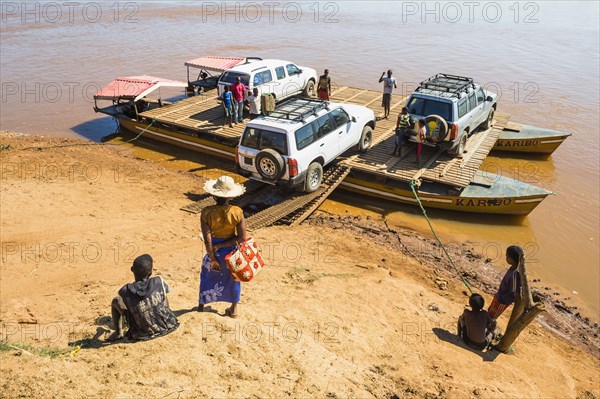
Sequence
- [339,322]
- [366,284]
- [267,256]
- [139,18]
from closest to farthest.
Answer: [339,322]
[366,284]
[267,256]
[139,18]

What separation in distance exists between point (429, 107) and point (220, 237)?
9.01 metres

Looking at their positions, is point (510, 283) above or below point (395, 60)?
below

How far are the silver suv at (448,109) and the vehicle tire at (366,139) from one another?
1.34 m

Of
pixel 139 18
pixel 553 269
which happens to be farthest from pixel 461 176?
pixel 139 18

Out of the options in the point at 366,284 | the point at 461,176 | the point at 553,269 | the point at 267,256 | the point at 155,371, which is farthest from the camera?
the point at 461,176

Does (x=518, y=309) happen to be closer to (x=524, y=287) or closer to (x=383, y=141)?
(x=524, y=287)

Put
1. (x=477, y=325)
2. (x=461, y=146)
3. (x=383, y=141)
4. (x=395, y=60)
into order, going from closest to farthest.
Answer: (x=477, y=325)
(x=461, y=146)
(x=383, y=141)
(x=395, y=60)

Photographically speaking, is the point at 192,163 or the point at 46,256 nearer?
the point at 46,256

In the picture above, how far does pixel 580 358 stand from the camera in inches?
318

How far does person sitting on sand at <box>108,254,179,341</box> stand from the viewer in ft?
17.9

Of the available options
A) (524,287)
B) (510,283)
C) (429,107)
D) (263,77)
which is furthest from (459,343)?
(263,77)

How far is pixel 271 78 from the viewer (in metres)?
16.6

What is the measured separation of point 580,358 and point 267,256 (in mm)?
5904

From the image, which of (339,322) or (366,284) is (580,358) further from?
(339,322)
